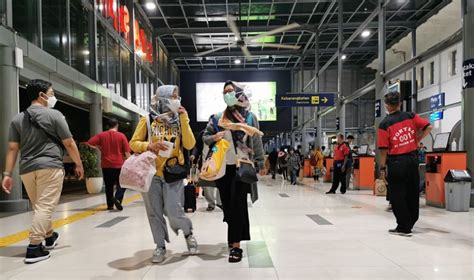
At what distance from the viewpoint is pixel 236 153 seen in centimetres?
335

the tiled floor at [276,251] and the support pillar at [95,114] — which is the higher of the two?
the support pillar at [95,114]

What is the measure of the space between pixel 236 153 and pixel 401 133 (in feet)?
6.83

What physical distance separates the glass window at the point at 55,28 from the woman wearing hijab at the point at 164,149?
6.43m

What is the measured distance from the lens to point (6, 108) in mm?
6609

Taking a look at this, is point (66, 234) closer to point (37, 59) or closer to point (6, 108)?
point (6, 108)

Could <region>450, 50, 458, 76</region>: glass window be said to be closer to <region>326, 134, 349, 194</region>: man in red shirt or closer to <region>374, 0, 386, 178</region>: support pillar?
<region>374, 0, 386, 178</region>: support pillar

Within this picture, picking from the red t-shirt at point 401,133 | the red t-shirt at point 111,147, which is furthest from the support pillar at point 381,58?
the red t-shirt at point 111,147

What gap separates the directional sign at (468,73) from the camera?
6.58m

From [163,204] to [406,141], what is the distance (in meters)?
2.71

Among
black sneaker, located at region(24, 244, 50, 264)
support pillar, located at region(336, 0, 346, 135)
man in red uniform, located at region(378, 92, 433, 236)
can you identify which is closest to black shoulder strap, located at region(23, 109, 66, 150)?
black sneaker, located at region(24, 244, 50, 264)

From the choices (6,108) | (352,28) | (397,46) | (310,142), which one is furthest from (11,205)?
(310,142)

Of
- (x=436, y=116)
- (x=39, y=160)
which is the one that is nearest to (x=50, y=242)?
(x=39, y=160)

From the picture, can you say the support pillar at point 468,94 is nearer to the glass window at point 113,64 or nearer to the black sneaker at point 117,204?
the black sneaker at point 117,204

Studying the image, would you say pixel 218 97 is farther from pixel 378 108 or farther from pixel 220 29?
pixel 378 108
